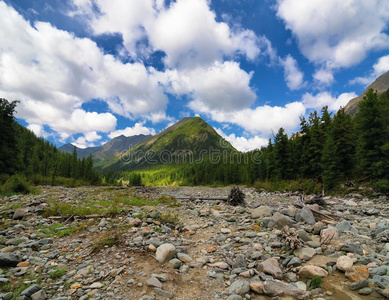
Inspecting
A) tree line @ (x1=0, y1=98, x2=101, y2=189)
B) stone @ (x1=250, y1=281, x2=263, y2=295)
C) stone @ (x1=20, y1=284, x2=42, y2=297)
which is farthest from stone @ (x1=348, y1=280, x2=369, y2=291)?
tree line @ (x1=0, y1=98, x2=101, y2=189)

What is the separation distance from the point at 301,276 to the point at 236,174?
8124 cm

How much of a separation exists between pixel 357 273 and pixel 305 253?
4.58 ft

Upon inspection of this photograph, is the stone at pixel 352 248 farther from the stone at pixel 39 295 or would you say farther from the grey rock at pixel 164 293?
the stone at pixel 39 295

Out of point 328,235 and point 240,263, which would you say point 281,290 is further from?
point 328,235

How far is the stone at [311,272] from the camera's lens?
4.88 metres

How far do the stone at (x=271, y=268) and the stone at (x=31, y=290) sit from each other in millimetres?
6159

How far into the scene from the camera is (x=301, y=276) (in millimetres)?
5082

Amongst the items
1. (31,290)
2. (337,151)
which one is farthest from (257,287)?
(337,151)

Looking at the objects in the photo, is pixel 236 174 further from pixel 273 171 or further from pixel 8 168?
pixel 8 168

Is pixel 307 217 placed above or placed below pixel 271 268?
above

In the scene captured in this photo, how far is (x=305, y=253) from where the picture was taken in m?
5.90

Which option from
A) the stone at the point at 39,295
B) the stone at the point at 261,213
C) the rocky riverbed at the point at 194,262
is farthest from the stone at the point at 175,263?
the stone at the point at 261,213

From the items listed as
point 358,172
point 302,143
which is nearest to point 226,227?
point 358,172

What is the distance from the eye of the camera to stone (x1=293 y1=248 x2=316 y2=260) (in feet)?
18.9
